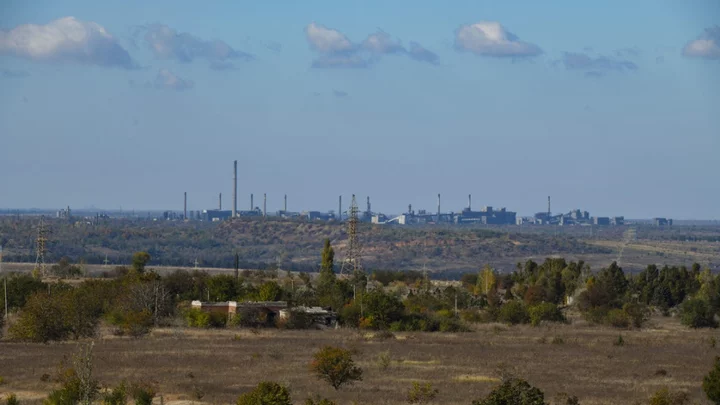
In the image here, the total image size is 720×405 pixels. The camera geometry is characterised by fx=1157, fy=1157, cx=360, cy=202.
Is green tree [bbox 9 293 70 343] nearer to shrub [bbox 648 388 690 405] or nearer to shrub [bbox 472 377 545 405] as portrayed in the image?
shrub [bbox 648 388 690 405]

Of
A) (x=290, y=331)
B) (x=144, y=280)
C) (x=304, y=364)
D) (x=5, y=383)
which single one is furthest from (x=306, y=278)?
(x=5, y=383)

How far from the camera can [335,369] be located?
45.6 m

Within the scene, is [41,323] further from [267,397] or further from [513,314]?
[513,314]

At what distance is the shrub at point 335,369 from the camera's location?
4566cm

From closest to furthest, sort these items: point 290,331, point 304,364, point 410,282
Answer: point 304,364 < point 290,331 < point 410,282

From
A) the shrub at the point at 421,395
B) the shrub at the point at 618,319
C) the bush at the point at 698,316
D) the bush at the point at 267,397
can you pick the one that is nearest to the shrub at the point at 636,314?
the shrub at the point at 618,319

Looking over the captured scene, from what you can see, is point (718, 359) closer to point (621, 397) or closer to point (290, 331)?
point (621, 397)

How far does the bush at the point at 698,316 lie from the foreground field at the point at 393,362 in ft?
15.5

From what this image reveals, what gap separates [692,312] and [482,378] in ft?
113

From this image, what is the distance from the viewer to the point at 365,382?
47625mm

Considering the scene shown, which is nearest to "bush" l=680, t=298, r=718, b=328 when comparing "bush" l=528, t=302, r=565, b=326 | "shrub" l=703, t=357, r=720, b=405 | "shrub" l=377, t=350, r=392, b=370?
"bush" l=528, t=302, r=565, b=326

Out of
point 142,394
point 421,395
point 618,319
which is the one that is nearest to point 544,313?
point 618,319

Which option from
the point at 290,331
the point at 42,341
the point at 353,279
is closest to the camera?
the point at 42,341

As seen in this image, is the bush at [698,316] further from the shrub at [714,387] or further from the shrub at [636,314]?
the shrub at [714,387]
